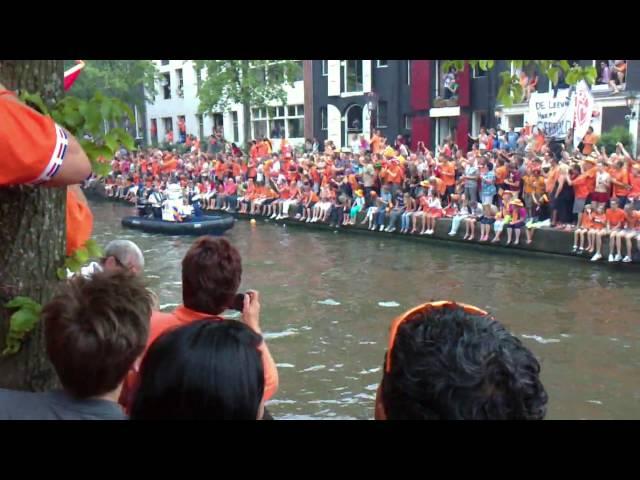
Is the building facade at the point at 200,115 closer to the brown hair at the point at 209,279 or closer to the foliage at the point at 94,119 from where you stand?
the brown hair at the point at 209,279

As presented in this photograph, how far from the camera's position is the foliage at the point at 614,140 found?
19828mm

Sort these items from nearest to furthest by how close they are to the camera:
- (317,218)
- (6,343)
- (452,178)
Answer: (6,343) → (452,178) → (317,218)

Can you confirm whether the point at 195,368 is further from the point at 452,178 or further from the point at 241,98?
the point at 241,98

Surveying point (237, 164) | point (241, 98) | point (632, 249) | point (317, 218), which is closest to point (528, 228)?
point (632, 249)

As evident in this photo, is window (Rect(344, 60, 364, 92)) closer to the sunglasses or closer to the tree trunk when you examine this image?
the tree trunk

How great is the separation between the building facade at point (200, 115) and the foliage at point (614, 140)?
17.4 m

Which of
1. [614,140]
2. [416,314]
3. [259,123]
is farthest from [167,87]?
[416,314]

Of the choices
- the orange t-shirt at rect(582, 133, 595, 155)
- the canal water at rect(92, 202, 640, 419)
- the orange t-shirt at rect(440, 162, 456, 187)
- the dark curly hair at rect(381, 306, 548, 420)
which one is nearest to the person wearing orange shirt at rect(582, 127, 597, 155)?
the orange t-shirt at rect(582, 133, 595, 155)

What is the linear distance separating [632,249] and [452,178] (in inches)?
218

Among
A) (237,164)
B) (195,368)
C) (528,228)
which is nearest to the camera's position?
(195,368)

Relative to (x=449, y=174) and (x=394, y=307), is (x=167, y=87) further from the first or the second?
(x=394, y=307)

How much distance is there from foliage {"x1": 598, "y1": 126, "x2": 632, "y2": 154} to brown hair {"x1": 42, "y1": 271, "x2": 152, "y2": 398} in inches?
781

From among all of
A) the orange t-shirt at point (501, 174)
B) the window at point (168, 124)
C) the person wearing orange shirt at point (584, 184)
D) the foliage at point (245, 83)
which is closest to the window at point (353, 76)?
the foliage at point (245, 83)
